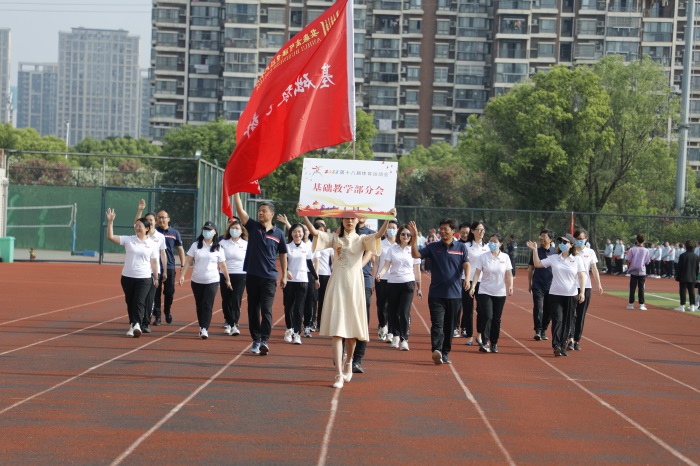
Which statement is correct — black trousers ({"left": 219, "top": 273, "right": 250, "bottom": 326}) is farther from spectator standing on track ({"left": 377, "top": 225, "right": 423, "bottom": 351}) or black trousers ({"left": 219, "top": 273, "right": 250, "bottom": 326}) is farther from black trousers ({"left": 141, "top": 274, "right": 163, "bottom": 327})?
spectator standing on track ({"left": 377, "top": 225, "right": 423, "bottom": 351})

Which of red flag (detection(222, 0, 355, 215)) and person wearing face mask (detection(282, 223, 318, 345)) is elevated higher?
red flag (detection(222, 0, 355, 215))

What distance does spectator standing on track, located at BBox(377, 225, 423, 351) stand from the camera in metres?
14.2

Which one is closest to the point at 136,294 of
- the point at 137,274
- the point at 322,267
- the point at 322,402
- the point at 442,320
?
the point at 137,274

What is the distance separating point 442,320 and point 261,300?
2.25 metres

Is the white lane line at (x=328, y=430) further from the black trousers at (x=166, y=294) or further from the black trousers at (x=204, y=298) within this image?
the black trousers at (x=166, y=294)

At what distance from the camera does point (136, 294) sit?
14680mm

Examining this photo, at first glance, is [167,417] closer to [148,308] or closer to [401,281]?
[401,281]

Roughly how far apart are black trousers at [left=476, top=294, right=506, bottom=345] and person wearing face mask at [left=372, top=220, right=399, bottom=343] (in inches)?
50.1

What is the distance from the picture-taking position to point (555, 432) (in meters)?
8.70

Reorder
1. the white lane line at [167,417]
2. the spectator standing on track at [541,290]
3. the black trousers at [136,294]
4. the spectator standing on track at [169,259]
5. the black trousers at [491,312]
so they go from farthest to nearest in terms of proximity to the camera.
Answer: the spectator standing on track at [541,290]
the spectator standing on track at [169,259]
the black trousers at [136,294]
the black trousers at [491,312]
the white lane line at [167,417]

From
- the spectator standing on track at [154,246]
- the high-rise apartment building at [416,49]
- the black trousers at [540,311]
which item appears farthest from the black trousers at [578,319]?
the high-rise apartment building at [416,49]

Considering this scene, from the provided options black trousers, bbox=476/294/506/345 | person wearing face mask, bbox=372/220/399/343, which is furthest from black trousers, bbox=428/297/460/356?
person wearing face mask, bbox=372/220/399/343

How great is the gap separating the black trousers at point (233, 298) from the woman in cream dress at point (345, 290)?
15.9ft

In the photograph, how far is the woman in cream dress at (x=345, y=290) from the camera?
10742 millimetres
